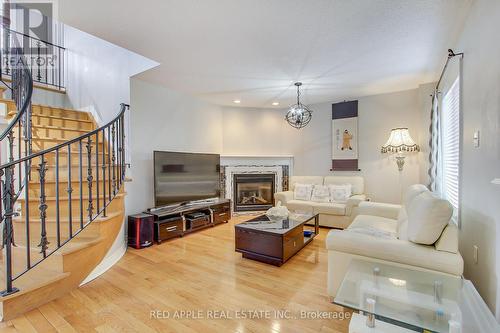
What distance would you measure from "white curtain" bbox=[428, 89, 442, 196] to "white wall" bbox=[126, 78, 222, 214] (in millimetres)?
3908

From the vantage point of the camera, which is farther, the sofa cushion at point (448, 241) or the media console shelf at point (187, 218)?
the media console shelf at point (187, 218)

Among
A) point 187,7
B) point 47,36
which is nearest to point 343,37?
point 187,7

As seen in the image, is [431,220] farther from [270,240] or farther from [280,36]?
[280,36]

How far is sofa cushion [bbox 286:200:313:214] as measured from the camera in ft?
14.9

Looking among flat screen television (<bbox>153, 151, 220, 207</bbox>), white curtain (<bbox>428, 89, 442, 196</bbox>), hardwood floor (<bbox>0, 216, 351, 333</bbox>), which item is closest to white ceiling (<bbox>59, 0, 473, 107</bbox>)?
white curtain (<bbox>428, 89, 442, 196</bbox>)

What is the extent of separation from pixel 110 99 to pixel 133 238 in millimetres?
2052

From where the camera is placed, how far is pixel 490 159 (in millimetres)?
1658

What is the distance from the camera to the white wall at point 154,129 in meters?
3.81

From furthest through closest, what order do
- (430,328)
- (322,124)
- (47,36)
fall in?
(322,124)
(47,36)
(430,328)

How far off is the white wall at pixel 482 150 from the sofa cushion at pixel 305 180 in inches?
115

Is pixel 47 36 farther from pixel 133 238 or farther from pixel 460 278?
pixel 460 278

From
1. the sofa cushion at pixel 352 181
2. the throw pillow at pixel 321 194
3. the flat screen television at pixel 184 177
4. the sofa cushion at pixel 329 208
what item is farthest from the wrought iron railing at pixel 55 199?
the sofa cushion at pixel 352 181

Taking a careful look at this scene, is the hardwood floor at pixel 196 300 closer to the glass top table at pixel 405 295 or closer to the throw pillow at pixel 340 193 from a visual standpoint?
the glass top table at pixel 405 295

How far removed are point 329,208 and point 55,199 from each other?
383 centimetres
